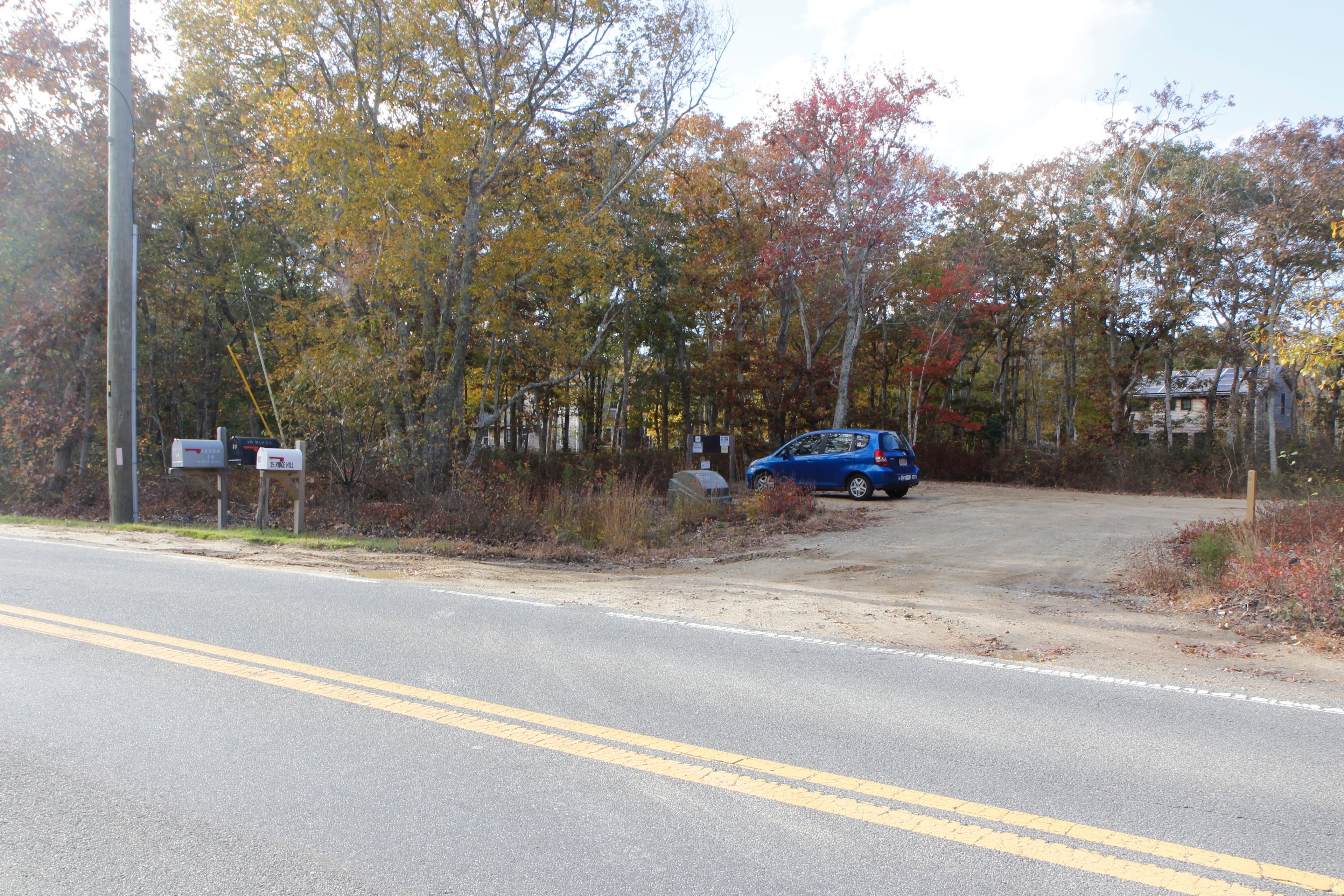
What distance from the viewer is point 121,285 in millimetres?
15719

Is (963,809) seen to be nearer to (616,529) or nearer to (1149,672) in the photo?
(1149,672)

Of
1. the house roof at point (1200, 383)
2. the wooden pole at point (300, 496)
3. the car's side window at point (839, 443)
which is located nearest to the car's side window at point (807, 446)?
the car's side window at point (839, 443)

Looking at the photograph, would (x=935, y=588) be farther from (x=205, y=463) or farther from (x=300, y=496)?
(x=205, y=463)

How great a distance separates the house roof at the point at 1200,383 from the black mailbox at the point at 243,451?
97.7 ft

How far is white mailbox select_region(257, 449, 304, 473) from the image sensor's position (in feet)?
43.6

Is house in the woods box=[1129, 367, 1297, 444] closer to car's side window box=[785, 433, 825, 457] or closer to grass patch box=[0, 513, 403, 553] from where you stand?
car's side window box=[785, 433, 825, 457]

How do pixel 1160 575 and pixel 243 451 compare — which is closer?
pixel 1160 575

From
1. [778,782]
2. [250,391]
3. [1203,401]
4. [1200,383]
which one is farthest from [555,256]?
[1203,401]

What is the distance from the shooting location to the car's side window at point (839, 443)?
68.0 ft

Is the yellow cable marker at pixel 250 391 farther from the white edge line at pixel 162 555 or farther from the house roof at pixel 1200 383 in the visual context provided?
the house roof at pixel 1200 383

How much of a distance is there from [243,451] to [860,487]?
13.3 metres

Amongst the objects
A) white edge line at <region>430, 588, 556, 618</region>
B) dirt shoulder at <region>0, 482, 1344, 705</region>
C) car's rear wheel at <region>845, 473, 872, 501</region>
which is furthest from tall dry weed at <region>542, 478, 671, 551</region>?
car's rear wheel at <region>845, 473, 872, 501</region>

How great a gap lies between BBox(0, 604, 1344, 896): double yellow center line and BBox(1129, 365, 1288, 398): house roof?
30689 mm

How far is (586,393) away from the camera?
127 ft
